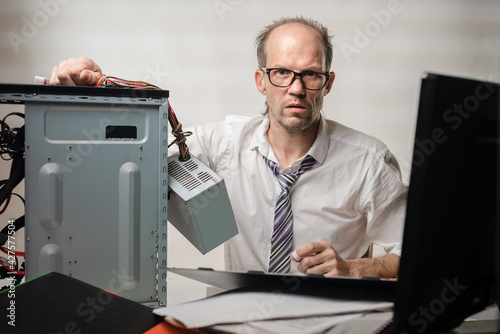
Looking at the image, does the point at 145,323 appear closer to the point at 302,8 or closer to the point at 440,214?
the point at 440,214

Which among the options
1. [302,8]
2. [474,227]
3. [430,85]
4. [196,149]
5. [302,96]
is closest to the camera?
[430,85]

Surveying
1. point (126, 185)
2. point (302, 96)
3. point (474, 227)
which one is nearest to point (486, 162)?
point (474, 227)

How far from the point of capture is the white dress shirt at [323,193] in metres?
1.49

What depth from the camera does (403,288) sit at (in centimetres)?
41

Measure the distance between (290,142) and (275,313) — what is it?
1.12 meters

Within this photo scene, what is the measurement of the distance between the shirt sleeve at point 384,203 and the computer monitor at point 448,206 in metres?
0.96

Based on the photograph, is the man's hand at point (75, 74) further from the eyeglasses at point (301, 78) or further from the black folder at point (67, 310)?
the eyeglasses at point (301, 78)

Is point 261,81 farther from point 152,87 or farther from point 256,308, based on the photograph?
point 256,308

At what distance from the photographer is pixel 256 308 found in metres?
0.53

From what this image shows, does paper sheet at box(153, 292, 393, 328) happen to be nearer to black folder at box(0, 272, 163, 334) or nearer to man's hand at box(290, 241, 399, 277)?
black folder at box(0, 272, 163, 334)

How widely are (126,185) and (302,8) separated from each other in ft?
5.51

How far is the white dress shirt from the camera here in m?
1.49

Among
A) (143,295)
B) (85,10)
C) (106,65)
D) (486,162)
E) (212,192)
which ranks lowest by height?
(143,295)

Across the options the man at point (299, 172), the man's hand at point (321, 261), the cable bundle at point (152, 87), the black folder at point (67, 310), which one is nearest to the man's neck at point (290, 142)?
the man at point (299, 172)
